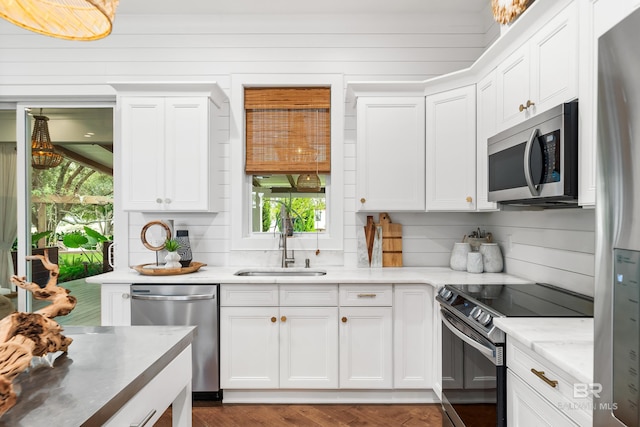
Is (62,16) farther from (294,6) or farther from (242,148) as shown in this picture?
(294,6)

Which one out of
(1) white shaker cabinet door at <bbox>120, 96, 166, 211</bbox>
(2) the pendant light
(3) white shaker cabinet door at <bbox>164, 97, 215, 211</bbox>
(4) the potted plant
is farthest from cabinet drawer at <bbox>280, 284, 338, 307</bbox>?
(2) the pendant light

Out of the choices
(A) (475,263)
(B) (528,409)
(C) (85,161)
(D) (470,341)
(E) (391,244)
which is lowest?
(B) (528,409)

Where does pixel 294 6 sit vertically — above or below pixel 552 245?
above

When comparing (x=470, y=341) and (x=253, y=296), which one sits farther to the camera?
(x=253, y=296)

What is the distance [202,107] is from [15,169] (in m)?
1.85

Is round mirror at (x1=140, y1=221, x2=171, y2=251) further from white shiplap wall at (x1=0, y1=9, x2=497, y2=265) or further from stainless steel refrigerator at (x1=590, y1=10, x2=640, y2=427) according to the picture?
stainless steel refrigerator at (x1=590, y1=10, x2=640, y2=427)

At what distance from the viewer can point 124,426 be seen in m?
0.95

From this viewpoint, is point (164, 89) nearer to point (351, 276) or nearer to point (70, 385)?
point (351, 276)

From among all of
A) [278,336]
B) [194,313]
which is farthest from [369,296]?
[194,313]

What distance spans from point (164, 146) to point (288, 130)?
1023mm

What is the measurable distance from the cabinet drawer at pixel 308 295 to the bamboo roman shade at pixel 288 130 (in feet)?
3.61

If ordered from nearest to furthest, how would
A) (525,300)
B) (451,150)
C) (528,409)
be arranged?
(528,409), (525,300), (451,150)

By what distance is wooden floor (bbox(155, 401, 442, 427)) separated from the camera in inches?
99.9

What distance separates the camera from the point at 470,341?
183 centimetres
